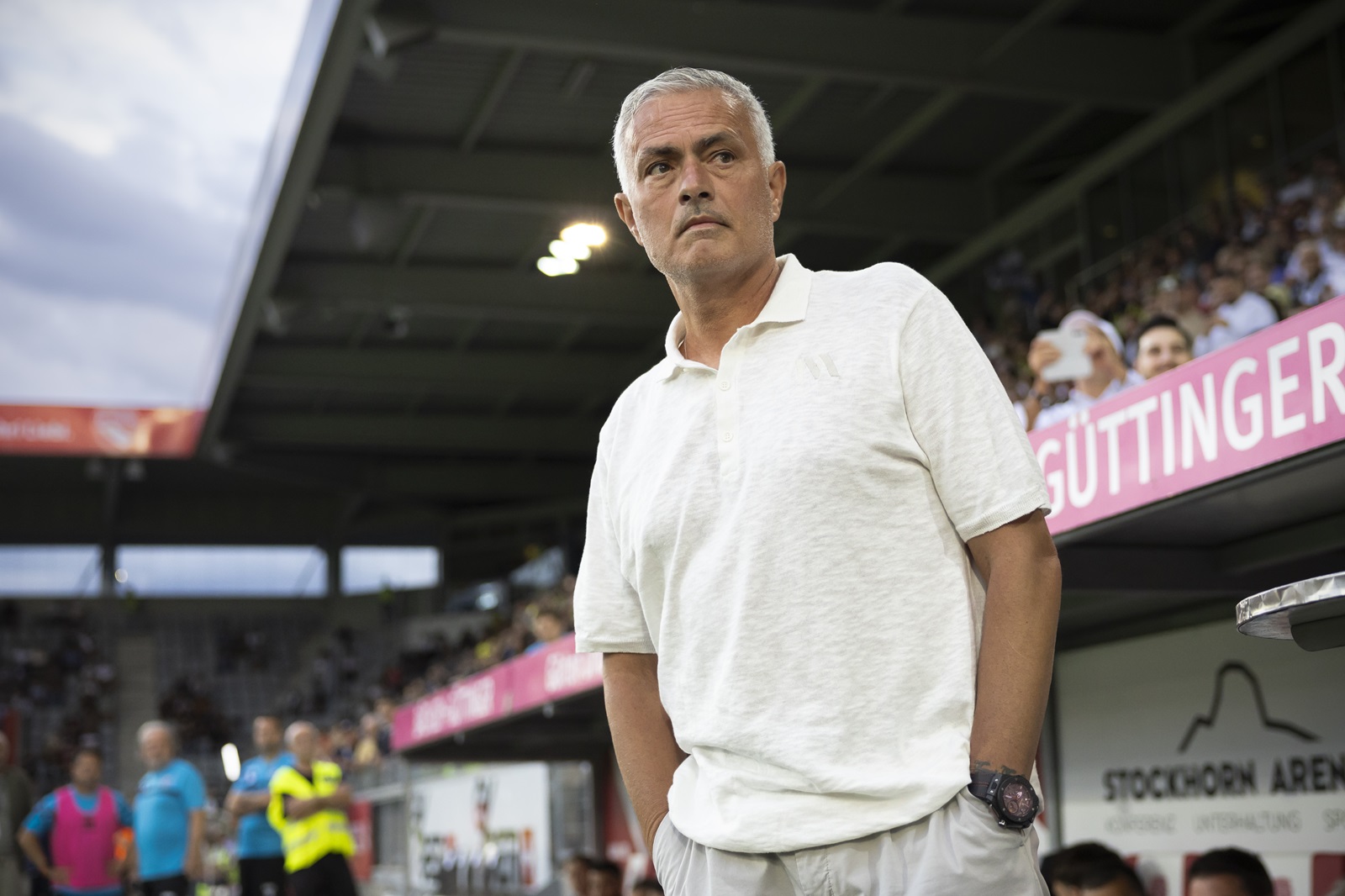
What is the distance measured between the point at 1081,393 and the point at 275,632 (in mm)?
32505

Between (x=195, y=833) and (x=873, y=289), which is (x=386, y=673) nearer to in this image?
(x=195, y=833)

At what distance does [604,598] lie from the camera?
2.11 meters

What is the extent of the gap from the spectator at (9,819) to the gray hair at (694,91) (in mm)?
9198

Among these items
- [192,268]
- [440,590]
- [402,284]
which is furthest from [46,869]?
[192,268]

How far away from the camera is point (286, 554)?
3656cm

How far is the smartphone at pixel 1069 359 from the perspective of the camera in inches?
231

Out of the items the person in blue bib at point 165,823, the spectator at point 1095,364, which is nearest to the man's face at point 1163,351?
the spectator at point 1095,364

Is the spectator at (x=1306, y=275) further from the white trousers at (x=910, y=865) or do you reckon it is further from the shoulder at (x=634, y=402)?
the white trousers at (x=910, y=865)

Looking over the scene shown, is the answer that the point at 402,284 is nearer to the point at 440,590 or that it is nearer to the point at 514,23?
the point at 514,23

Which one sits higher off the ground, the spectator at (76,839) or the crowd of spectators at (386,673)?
the crowd of spectators at (386,673)

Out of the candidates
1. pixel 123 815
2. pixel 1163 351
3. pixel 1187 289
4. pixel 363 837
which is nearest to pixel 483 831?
pixel 363 837

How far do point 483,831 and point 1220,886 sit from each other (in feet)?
34.5

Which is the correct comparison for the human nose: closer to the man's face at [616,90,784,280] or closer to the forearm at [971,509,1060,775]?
the man's face at [616,90,784,280]

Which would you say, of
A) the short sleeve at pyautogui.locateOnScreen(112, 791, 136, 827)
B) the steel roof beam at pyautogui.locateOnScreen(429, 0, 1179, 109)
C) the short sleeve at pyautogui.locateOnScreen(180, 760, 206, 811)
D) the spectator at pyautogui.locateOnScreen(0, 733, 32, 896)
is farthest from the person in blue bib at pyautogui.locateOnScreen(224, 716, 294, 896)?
the steel roof beam at pyautogui.locateOnScreen(429, 0, 1179, 109)
